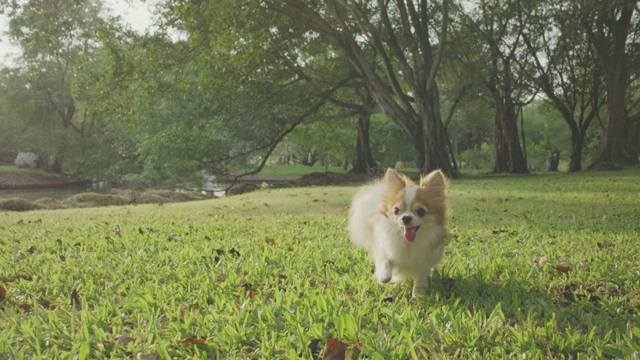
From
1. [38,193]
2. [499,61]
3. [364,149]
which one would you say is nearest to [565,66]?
[499,61]

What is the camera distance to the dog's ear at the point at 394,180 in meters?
3.53

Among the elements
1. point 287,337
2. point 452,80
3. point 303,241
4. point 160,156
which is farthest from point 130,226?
point 452,80

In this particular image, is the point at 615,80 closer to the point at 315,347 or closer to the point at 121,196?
the point at 121,196

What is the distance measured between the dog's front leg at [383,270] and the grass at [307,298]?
0.13 metres

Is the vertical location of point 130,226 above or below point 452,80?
below

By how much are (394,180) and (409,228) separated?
46cm

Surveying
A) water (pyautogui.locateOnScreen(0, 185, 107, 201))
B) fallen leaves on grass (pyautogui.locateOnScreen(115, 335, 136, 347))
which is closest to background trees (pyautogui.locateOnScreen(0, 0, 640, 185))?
water (pyautogui.locateOnScreen(0, 185, 107, 201))

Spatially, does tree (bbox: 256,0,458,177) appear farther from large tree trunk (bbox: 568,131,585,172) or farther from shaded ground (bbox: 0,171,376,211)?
large tree trunk (bbox: 568,131,585,172)

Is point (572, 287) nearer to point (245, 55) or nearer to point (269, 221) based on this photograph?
point (269, 221)

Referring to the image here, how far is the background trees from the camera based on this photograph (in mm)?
15867

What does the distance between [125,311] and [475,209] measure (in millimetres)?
7474

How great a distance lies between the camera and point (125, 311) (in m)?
3.12

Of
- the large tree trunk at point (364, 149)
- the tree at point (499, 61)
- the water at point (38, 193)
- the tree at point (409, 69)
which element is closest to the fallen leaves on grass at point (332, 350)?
the tree at point (409, 69)

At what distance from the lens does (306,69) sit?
24.9 m
